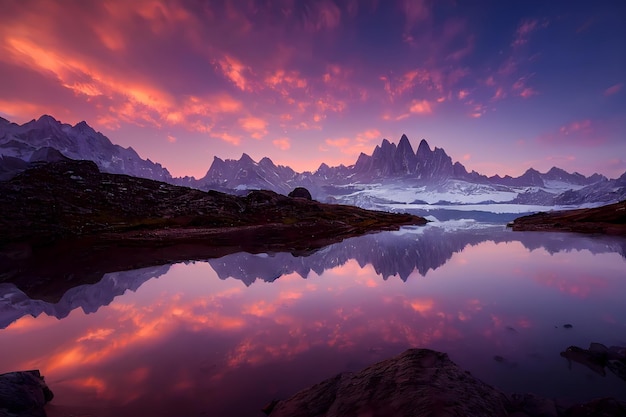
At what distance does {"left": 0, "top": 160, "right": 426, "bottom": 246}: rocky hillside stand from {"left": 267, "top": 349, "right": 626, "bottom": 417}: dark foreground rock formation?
2505 inches

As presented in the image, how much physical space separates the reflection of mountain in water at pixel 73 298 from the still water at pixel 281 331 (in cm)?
16

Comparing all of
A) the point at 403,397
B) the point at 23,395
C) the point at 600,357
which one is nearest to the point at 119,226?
the point at 23,395

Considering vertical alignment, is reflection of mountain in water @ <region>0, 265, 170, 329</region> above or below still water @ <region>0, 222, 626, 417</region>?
above

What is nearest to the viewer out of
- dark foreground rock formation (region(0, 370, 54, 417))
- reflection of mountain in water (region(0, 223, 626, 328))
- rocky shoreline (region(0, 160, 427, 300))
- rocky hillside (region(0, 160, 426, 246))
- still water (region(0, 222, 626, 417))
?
dark foreground rock formation (region(0, 370, 54, 417))

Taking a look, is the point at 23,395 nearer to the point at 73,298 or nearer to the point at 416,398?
the point at 416,398

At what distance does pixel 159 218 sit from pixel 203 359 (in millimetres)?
107043

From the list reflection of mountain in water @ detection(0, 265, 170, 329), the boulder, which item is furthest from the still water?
the boulder

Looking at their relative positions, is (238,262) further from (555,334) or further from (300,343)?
(555,334)

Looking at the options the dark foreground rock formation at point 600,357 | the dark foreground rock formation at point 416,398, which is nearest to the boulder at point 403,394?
the dark foreground rock formation at point 416,398

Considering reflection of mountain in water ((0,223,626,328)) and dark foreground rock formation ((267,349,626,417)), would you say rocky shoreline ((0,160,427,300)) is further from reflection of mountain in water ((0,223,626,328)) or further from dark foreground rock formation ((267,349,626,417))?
dark foreground rock formation ((267,349,626,417))

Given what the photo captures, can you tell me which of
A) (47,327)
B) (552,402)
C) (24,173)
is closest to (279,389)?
(552,402)

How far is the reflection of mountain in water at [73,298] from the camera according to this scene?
1025 inches

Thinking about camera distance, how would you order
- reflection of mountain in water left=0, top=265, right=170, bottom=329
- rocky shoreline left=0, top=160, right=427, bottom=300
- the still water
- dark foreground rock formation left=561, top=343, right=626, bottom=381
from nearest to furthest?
the still water < dark foreground rock formation left=561, top=343, right=626, bottom=381 < reflection of mountain in water left=0, top=265, right=170, bottom=329 < rocky shoreline left=0, top=160, right=427, bottom=300

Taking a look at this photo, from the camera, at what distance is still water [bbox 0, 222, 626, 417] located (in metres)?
14.5
